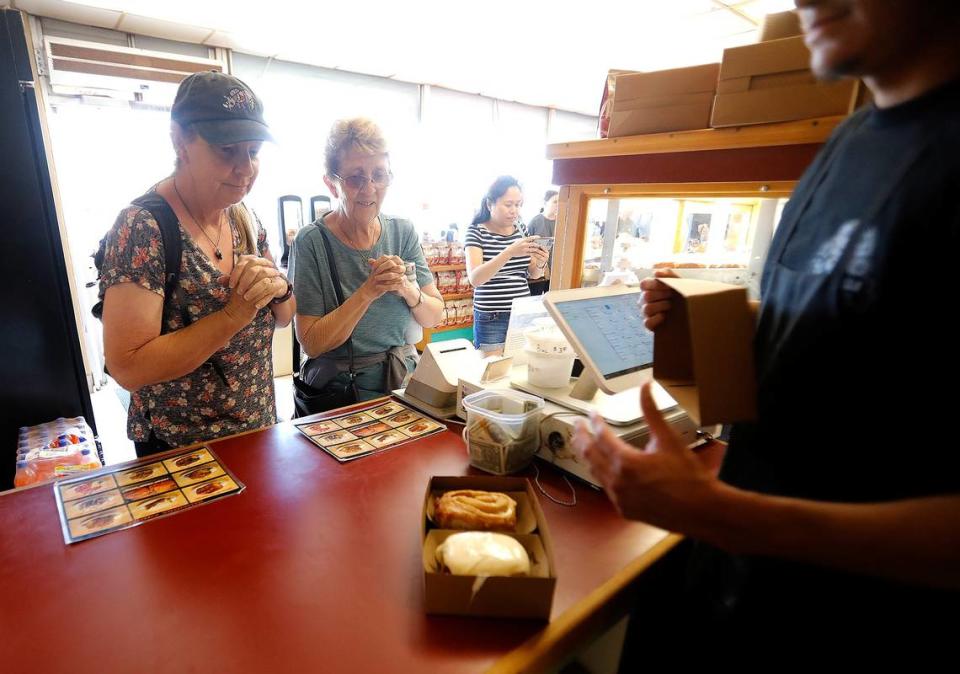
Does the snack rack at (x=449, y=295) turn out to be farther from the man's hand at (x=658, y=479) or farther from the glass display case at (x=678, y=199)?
the man's hand at (x=658, y=479)

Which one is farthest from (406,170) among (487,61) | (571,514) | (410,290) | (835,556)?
(835,556)

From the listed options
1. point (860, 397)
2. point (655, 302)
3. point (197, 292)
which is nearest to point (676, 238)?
point (655, 302)

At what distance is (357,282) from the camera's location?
1.87m

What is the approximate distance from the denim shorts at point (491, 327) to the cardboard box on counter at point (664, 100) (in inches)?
64.7

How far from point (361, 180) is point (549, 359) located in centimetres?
96

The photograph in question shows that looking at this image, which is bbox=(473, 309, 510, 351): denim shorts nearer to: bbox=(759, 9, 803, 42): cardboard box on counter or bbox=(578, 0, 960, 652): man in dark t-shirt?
bbox=(759, 9, 803, 42): cardboard box on counter

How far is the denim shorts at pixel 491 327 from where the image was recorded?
130 inches

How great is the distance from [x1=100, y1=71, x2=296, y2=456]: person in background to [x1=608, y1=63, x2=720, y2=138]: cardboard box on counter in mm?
1232

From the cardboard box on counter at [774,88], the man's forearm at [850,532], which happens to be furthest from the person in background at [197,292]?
the cardboard box on counter at [774,88]

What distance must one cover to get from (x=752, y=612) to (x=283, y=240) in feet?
16.7

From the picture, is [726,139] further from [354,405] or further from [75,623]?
[75,623]

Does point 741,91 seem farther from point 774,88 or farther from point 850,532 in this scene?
point 850,532

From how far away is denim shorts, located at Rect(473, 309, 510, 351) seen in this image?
331 cm

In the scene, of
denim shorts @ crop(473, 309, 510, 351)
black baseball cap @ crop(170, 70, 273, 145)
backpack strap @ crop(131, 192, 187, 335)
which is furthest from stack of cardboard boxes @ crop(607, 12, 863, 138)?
denim shorts @ crop(473, 309, 510, 351)
